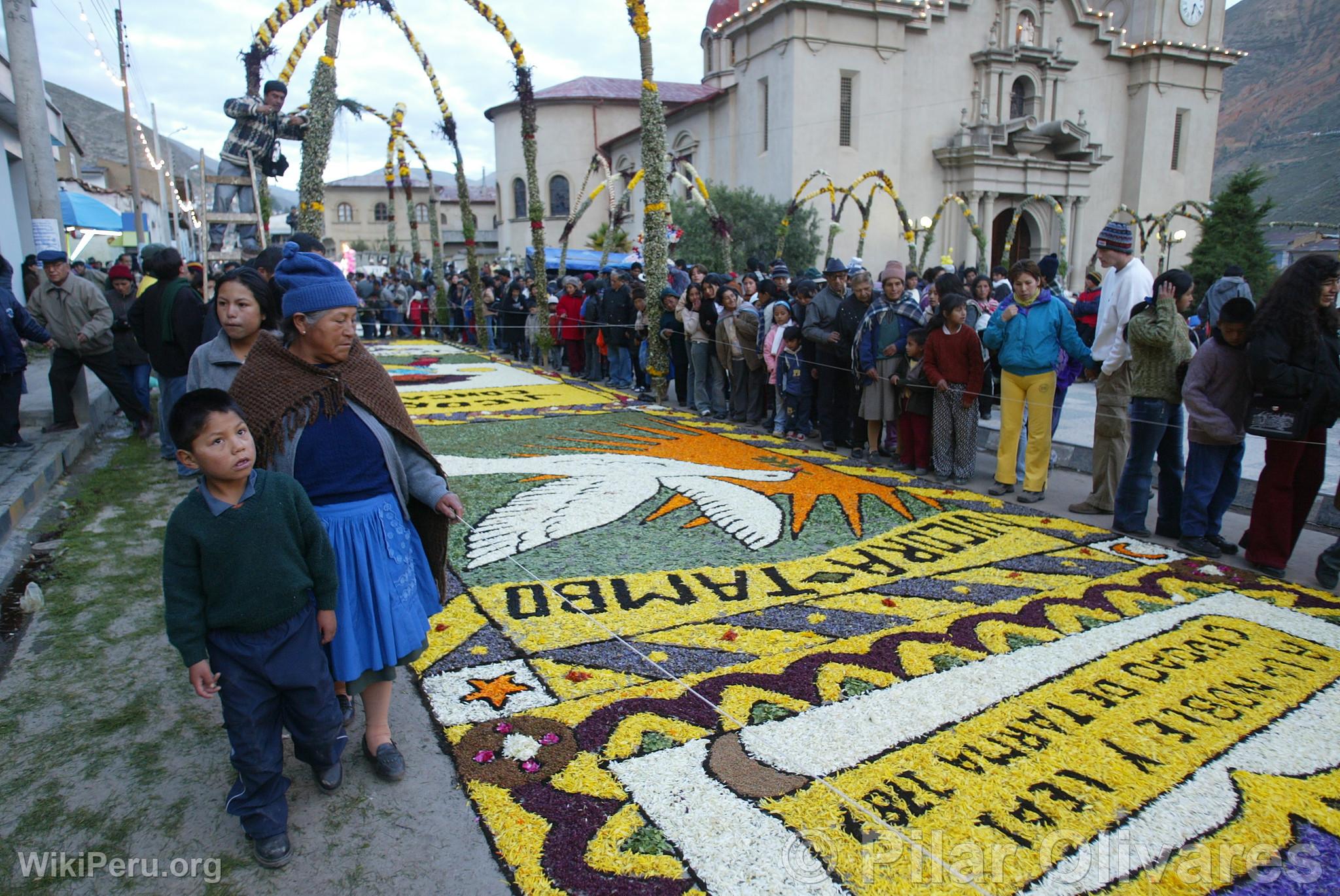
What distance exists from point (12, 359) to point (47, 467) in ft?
4.27

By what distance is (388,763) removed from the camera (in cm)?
284

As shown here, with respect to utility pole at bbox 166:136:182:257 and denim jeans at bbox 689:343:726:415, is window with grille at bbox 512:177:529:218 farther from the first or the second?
denim jeans at bbox 689:343:726:415

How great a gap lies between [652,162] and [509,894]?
34.6 ft

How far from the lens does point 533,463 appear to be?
7562mm

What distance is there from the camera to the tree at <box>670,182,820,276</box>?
100 ft

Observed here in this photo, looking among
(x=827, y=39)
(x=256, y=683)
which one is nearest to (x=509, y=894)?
(x=256, y=683)

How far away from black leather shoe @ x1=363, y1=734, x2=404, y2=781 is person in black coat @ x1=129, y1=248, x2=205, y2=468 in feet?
15.9

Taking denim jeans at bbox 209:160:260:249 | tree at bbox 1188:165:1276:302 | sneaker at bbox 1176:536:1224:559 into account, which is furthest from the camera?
tree at bbox 1188:165:1276:302

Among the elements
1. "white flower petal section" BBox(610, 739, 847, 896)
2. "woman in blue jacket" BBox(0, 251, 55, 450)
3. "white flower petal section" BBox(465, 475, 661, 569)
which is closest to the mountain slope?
"white flower petal section" BBox(465, 475, 661, 569)

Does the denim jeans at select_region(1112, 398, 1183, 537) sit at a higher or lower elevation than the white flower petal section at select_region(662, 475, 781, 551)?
higher

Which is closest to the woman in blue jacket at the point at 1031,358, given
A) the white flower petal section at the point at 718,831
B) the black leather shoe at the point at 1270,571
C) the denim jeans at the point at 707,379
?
the black leather shoe at the point at 1270,571

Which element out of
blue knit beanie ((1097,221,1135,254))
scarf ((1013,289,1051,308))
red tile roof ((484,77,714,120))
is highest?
red tile roof ((484,77,714,120))

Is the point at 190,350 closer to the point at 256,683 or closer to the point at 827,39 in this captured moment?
the point at 256,683

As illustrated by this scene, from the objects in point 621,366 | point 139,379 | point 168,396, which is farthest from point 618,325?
point 168,396
